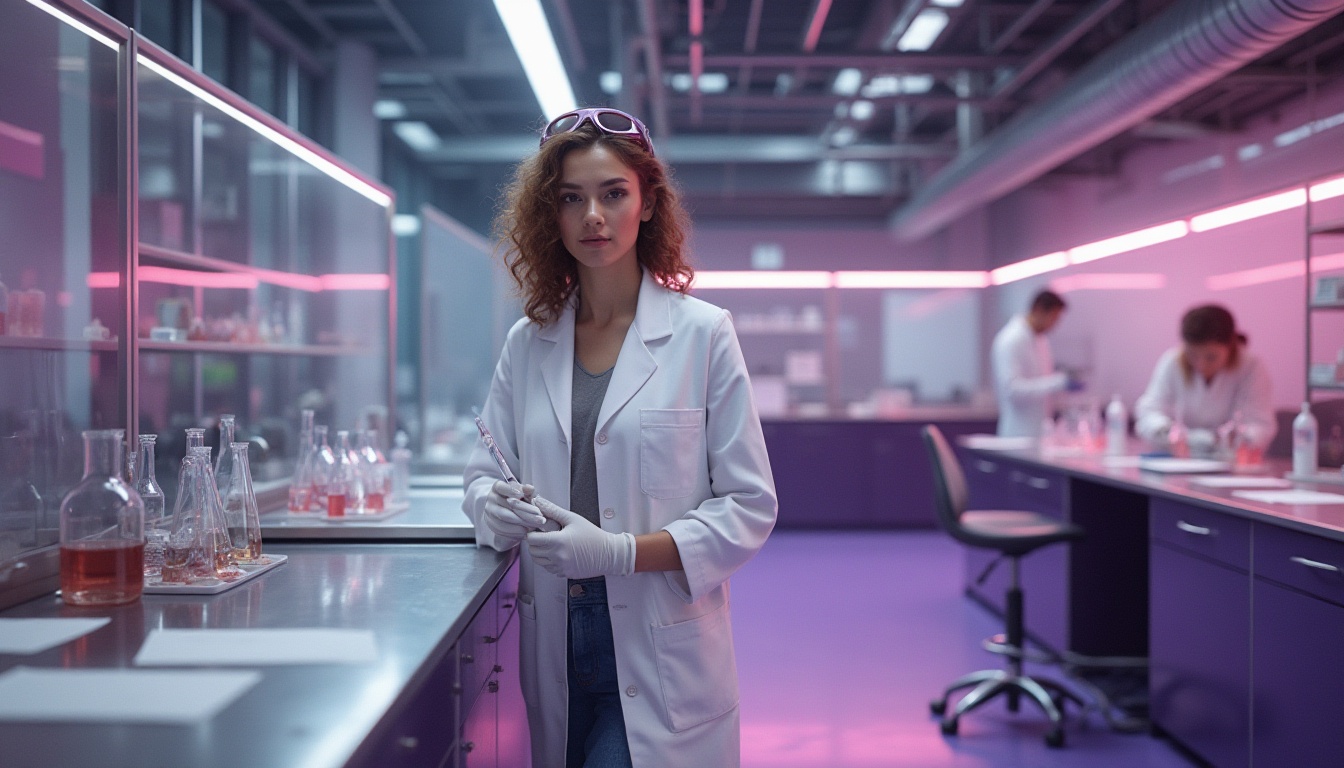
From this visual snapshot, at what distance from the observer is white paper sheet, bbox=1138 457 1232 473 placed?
3408 mm

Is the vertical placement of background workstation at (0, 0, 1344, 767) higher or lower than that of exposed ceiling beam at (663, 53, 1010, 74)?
lower

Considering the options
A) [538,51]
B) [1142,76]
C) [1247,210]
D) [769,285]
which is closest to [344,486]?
[538,51]

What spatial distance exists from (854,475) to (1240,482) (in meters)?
4.38

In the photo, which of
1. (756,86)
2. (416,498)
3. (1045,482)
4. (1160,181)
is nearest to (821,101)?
(756,86)

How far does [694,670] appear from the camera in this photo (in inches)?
60.4

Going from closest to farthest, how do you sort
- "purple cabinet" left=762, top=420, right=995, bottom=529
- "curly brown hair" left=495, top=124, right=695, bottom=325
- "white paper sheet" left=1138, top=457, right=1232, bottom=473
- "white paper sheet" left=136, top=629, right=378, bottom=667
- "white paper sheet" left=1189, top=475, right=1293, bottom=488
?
1. "white paper sheet" left=136, top=629, right=378, bottom=667
2. "curly brown hair" left=495, top=124, right=695, bottom=325
3. "white paper sheet" left=1189, top=475, right=1293, bottom=488
4. "white paper sheet" left=1138, top=457, right=1232, bottom=473
5. "purple cabinet" left=762, top=420, right=995, bottom=529

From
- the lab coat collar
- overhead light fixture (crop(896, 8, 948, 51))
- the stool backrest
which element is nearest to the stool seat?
the stool backrest

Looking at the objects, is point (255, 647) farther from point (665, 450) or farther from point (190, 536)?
point (665, 450)

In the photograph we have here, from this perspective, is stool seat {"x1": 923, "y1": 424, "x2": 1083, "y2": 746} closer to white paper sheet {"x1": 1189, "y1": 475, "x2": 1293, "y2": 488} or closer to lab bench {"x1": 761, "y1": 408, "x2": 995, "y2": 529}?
white paper sheet {"x1": 1189, "y1": 475, "x2": 1293, "y2": 488}

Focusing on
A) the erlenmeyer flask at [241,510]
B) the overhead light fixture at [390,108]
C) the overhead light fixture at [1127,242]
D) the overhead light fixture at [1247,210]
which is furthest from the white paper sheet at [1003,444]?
the overhead light fixture at [390,108]

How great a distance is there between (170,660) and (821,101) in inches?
210

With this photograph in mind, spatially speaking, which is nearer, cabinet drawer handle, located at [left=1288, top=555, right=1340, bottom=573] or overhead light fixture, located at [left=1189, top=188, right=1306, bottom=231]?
cabinet drawer handle, located at [left=1288, top=555, right=1340, bottom=573]

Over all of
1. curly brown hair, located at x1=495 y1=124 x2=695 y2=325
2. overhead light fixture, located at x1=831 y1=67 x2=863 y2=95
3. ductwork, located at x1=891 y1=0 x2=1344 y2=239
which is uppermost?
overhead light fixture, located at x1=831 y1=67 x2=863 y2=95

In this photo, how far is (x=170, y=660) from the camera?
117 centimetres
